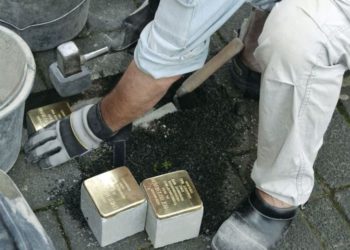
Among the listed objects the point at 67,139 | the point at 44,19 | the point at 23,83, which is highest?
the point at 23,83

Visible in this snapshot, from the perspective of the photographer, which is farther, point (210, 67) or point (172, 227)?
point (210, 67)

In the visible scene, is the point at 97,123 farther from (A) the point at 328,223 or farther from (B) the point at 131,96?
(A) the point at 328,223

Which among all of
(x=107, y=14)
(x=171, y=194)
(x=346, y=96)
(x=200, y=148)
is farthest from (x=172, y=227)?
(x=107, y=14)

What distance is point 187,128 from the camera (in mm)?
2883

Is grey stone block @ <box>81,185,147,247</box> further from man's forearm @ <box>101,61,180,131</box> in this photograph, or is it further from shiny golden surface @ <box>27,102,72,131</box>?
shiny golden surface @ <box>27,102,72,131</box>

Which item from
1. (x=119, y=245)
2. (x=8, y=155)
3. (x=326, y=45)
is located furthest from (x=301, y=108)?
(x=8, y=155)

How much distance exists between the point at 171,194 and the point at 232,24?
3.83 feet

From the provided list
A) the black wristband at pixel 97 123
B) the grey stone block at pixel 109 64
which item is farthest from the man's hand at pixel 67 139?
the grey stone block at pixel 109 64

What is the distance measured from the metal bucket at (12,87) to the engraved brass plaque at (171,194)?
0.51 meters

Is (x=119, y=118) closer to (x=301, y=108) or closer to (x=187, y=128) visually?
(x=187, y=128)

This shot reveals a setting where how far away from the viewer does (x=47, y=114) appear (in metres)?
2.79

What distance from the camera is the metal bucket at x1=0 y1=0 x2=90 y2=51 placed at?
9.34 feet

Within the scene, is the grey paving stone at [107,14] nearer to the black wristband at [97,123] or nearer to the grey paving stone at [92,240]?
the black wristband at [97,123]

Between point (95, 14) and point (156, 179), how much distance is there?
1.10 meters
